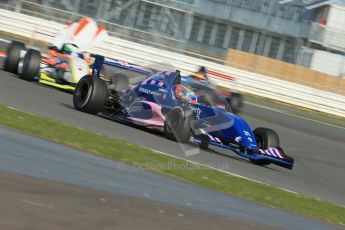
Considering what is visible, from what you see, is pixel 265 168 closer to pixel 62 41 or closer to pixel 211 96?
pixel 211 96

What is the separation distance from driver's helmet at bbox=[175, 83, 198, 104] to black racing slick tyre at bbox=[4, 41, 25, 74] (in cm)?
451

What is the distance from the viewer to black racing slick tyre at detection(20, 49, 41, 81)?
15547 mm

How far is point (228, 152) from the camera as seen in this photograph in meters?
13.8

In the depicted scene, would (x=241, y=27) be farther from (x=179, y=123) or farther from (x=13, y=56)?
(x=179, y=123)

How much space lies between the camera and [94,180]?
784 centimetres

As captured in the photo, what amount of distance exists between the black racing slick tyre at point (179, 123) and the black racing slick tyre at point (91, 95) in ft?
4.42

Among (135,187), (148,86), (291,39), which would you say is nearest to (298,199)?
(135,187)

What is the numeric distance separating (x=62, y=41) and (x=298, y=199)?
7970 millimetres

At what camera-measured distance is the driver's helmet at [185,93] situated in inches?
514

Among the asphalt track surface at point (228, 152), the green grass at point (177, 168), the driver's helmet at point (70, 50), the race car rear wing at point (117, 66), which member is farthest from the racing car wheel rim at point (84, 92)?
the driver's helmet at point (70, 50)

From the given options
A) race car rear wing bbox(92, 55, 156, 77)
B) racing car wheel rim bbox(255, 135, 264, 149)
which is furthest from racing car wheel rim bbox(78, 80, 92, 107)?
racing car wheel rim bbox(255, 135, 264, 149)

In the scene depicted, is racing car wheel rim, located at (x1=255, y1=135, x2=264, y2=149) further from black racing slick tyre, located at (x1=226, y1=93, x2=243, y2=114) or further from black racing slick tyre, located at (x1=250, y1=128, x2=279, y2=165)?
black racing slick tyre, located at (x1=226, y1=93, x2=243, y2=114)

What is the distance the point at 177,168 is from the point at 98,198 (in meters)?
3.23

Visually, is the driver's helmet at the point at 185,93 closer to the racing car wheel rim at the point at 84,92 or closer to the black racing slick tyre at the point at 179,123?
the black racing slick tyre at the point at 179,123
